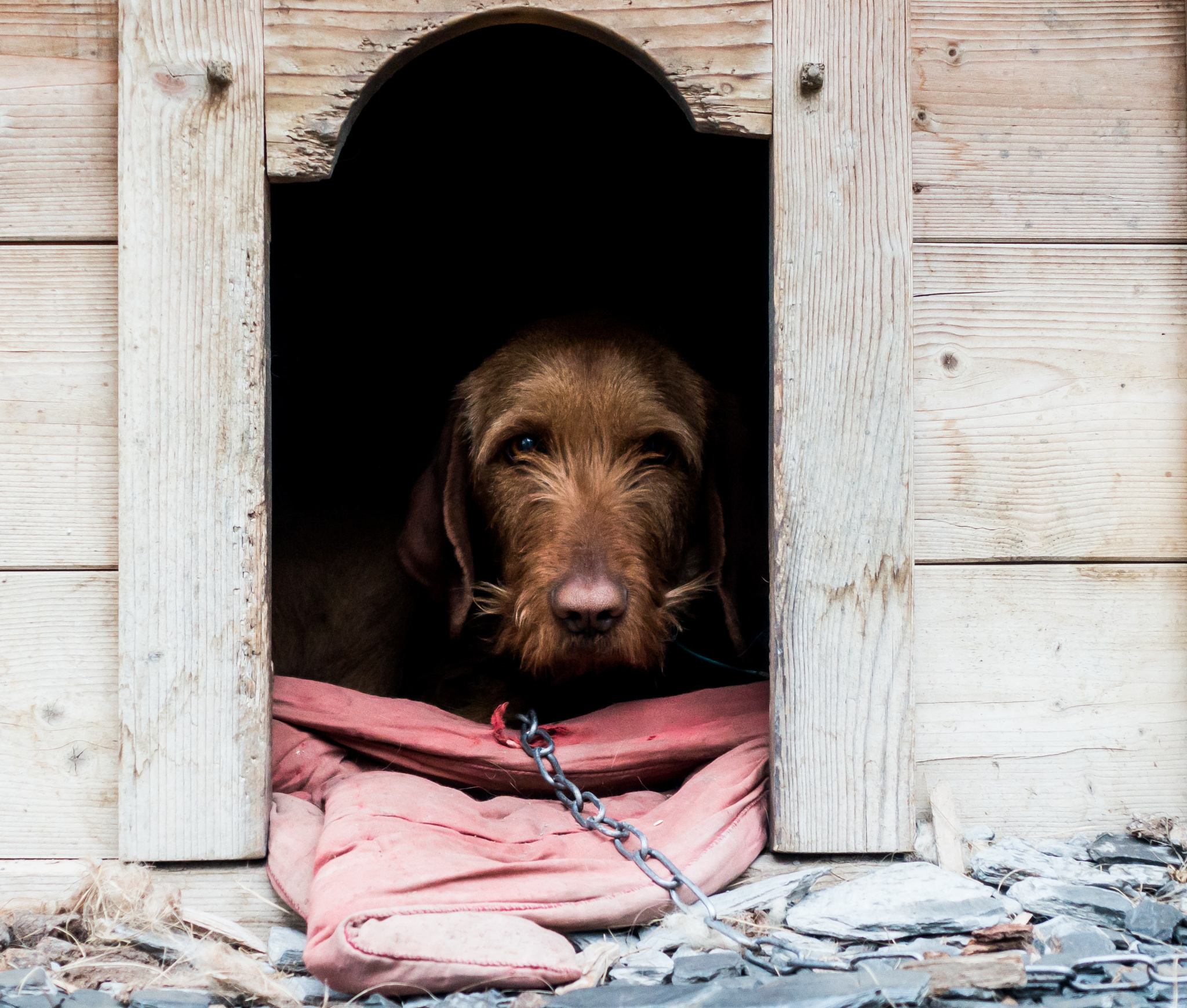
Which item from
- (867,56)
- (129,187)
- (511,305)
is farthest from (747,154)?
(129,187)

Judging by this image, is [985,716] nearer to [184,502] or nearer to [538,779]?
[538,779]

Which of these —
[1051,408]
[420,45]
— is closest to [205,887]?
[420,45]

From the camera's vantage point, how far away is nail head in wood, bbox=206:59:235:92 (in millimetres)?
2135

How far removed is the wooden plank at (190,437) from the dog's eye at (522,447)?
3.52 feet

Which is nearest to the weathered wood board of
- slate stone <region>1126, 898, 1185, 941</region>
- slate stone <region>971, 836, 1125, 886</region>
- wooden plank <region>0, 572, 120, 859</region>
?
wooden plank <region>0, 572, 120, 859</region>

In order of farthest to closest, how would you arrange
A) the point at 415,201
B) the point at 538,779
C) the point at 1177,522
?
1. the point at 415,201
2. the point at 538,779
3. the point at 1177,522

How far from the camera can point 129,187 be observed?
7.11 feet

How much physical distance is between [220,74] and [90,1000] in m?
1.76

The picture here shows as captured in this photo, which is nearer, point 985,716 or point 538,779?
point 985,716

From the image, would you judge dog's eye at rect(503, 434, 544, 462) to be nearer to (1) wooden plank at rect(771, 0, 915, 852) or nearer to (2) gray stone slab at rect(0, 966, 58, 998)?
(1) wooden plank at rect(771, 0, 915, 852)

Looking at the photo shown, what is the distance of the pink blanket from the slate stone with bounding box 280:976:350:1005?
30 mm

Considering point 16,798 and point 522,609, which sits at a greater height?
point 522,609

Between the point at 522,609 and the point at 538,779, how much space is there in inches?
19.9

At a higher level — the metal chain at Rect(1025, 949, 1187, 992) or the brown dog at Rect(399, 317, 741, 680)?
the brown dog at Rect(399, 317, 741, 680)
